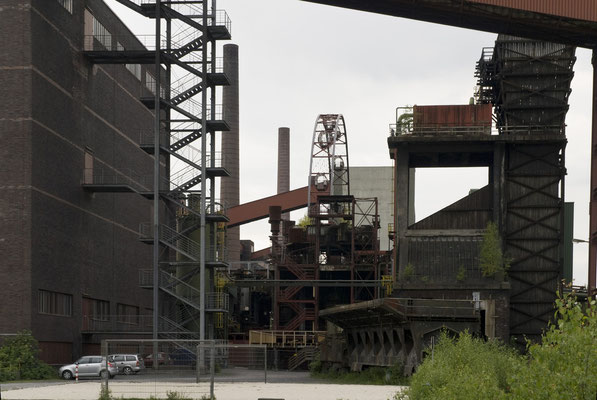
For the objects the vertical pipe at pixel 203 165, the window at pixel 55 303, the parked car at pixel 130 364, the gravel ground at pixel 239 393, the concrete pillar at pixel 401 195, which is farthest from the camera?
the concrete pillar at pixel 401 195

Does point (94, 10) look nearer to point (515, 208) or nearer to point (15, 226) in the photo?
point (15, 226)

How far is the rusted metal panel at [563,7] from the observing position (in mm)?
44906

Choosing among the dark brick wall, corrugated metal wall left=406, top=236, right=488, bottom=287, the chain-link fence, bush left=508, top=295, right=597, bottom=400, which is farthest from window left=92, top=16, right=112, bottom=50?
bush left=508, top=295, right=597, bottom=400

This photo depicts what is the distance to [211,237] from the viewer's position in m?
60.7

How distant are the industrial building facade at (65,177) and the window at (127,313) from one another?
0.42ft

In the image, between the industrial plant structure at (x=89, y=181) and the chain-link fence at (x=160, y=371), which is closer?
the chain-link fence at (x=160, y=371)

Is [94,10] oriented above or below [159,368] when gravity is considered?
above

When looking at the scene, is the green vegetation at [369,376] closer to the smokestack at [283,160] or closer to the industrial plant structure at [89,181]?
the industrial plant structure at [89,181]

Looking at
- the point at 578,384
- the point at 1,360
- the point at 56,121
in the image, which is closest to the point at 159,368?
the point at 578,384

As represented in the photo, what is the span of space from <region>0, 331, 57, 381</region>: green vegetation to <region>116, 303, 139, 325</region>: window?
16117mm

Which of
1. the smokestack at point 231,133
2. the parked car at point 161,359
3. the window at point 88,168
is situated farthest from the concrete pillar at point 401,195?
the smokestack at point 231,133

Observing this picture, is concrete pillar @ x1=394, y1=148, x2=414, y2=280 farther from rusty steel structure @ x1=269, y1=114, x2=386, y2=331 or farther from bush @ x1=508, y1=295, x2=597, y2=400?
bush @ x1=508, y1=295, x2=597, y2=400

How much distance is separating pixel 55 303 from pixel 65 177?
291 inches

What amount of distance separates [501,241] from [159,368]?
31853 millimetres
